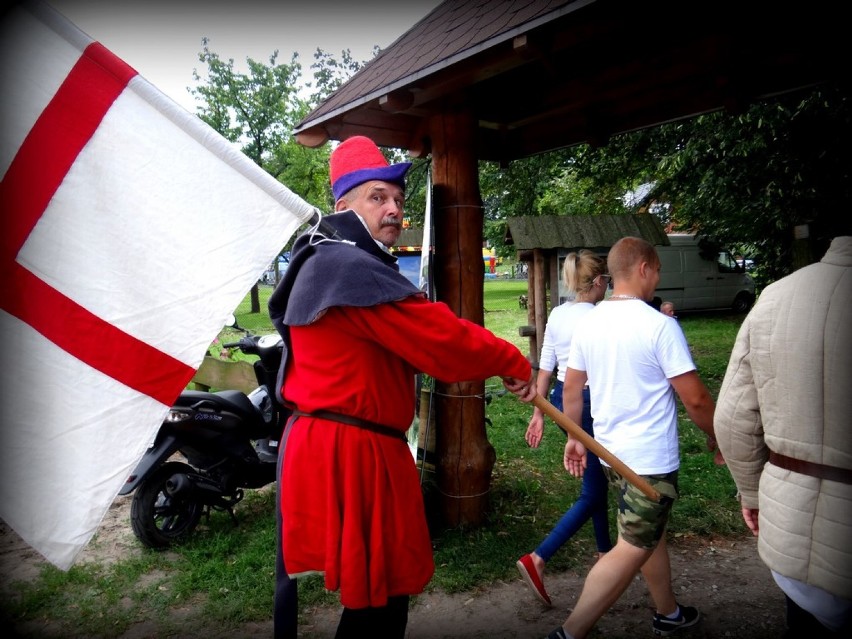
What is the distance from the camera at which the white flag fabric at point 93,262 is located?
156 centimetres

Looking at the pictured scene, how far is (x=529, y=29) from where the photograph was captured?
101 inches

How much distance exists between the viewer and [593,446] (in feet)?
7.67

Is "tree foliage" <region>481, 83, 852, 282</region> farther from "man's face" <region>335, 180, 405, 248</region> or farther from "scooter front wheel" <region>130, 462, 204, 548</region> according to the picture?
"scooter front wheel" <region>130, 462, 204, 548</region>

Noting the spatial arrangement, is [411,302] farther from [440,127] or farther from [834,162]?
[834,162]

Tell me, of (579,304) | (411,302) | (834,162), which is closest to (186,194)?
(411,302)

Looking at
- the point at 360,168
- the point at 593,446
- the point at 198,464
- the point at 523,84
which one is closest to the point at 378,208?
the point at 360,168

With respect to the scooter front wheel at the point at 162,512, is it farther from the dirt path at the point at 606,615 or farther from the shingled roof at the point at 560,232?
the shingled roof at the point at 560,232

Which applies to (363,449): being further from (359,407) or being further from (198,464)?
(198,464)

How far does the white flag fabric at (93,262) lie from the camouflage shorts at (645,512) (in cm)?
195

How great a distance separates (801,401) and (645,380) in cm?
86

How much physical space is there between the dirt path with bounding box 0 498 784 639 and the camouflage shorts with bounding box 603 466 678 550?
0.79 metres

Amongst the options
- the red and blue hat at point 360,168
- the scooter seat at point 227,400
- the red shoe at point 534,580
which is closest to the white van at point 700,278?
the scooter seat at point 227,400

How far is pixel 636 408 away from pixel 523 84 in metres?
2.61

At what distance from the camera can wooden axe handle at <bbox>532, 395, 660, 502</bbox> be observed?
7.41ft
